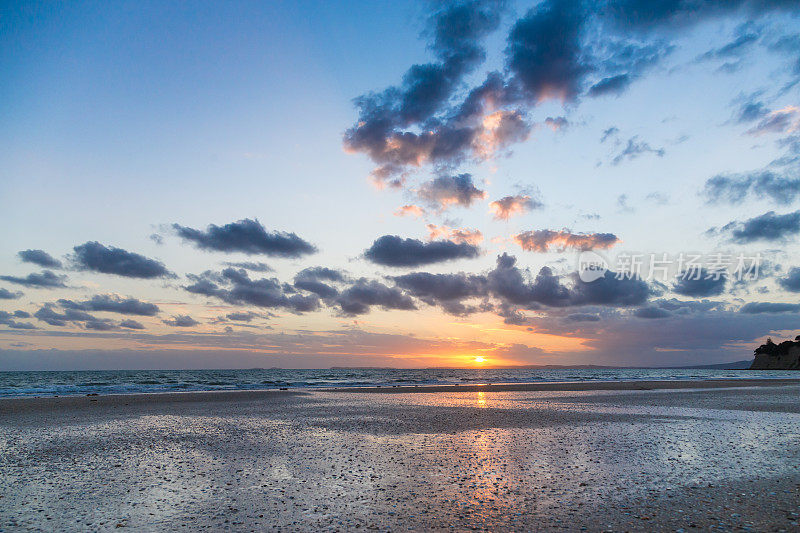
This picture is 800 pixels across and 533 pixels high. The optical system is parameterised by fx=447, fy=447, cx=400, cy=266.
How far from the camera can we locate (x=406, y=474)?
36.8ft

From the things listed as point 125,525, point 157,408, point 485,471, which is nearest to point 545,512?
point 485,471

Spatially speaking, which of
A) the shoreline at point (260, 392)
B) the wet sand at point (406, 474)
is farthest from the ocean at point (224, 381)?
the wet sand at point (406, 474)

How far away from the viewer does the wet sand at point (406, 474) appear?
8.07m

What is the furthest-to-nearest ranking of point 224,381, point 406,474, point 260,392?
point 224,381
point 260,392
point 406,474

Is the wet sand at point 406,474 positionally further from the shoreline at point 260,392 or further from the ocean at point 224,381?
the ocean at point 224,381

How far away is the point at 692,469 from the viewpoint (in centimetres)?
1143

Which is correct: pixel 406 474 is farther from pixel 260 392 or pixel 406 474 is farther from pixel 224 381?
pixel 224 381

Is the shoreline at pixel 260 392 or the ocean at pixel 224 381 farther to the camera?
the ocean at pixel 224 381

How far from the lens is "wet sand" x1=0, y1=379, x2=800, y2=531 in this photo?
8070 millimetres

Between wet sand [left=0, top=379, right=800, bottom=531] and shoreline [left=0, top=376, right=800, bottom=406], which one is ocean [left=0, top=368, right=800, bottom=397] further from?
wet sand [left=0, top=379, right=800, bottom=531]

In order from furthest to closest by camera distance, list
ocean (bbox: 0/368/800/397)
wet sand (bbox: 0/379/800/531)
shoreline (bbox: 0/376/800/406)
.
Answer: ocean (bbox: 0/368/800/397) < shoreline (bbox: 0/376/800/406) < wet sand (bbox: 0/379/800/531)

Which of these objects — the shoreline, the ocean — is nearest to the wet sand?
the shoreline

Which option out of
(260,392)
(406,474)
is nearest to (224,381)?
(260,392)

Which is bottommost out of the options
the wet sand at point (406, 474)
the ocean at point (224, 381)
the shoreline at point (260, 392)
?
the ocean at point (224, 381)
